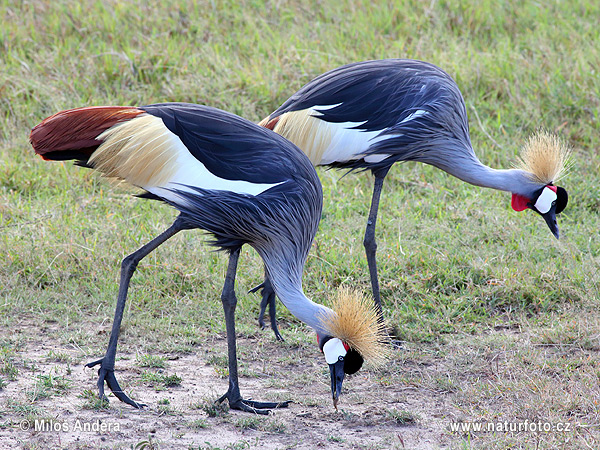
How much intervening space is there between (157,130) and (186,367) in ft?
3.87

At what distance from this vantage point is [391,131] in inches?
159

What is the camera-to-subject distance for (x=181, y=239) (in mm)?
4812

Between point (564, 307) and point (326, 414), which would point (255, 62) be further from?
point (326, 414)

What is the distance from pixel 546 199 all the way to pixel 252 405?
78.6 inches

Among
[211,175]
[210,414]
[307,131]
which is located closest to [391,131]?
[307,131]

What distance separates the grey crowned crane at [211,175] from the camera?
3291 millimetres

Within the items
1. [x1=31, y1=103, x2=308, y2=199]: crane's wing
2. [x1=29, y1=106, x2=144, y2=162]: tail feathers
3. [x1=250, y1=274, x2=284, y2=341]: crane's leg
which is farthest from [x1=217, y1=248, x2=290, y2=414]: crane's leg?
[x1=29, y1=106, x2=144, y2=162]: tail feathers

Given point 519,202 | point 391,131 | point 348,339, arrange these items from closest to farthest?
1. point 348,339
2. point 391,131
3. point 519,202

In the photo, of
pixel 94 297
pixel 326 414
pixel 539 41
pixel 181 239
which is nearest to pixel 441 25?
pixel 539 41

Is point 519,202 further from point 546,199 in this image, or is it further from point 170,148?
point 170,148

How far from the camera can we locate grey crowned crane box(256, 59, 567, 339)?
13.3 feet

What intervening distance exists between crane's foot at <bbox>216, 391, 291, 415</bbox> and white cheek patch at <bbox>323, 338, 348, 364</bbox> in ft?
1.21

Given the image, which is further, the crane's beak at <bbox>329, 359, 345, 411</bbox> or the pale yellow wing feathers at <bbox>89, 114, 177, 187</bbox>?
the pale yellow wing feathers at <bbox>89, 114, 177, 187</bbox>

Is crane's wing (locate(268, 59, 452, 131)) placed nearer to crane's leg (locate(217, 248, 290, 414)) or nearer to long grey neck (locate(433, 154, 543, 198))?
long grey neck (locate(433, 154, 543, 198))
